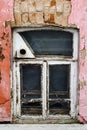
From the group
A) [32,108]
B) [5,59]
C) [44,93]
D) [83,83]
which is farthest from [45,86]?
[5,59]

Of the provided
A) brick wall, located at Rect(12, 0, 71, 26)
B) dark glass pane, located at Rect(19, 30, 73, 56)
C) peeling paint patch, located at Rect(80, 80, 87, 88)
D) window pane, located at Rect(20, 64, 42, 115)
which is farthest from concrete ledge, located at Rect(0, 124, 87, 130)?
brick wall, located at Rect(12, 0, 71, 26)

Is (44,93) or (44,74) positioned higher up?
(44,74)

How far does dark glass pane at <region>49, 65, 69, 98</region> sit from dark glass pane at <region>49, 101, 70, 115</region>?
9 cm

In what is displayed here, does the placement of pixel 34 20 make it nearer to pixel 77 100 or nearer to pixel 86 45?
pixel 86 45

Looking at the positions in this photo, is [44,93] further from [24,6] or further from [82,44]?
[24,6]

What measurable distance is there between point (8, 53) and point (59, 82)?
76 cm

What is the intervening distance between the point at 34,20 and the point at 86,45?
2.32 ft

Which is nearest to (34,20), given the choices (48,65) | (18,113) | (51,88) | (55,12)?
(55,12)

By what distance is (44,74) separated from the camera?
4703 mm

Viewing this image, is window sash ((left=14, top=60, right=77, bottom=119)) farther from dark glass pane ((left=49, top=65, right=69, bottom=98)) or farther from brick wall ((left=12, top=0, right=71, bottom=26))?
brick wall ((left=12, top=0, right=71, bottom=26))

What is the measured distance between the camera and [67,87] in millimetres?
4770

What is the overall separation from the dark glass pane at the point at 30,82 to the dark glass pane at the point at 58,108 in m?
0.23

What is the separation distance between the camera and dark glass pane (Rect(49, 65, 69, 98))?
4.75 meters

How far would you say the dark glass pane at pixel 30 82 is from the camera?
4.73m
